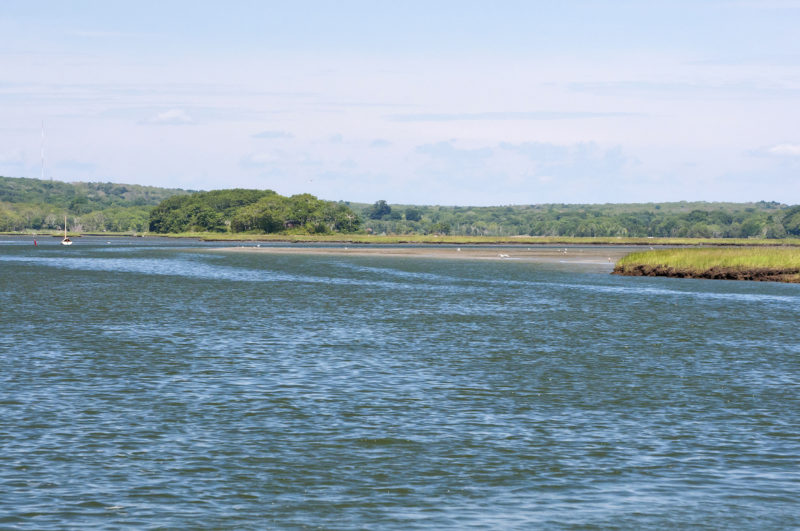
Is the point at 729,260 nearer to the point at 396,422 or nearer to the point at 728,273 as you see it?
the point at 728,273

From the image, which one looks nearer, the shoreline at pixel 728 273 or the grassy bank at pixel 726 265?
the shoreline at pixel 728 273

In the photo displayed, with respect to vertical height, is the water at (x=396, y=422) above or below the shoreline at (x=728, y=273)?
below

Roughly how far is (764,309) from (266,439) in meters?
49.3

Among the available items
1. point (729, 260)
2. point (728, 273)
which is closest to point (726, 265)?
point (728, 273)

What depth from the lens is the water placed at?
16.3 m

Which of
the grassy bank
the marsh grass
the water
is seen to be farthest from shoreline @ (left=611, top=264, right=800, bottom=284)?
the water

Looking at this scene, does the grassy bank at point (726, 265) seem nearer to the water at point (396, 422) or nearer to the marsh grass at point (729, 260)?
the marsh grass at point (729, 260)

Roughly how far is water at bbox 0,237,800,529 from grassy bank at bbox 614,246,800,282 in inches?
1677

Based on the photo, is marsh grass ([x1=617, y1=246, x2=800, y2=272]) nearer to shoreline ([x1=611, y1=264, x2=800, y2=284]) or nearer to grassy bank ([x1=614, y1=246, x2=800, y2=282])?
grassy bank ([x1=614, y1=246, x2=800, y2=282])

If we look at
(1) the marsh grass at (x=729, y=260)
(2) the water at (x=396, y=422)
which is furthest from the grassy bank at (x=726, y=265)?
(2) the water at (x=396, y=422)

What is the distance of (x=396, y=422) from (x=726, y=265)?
80.3 meters

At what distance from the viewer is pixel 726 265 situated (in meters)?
96.1

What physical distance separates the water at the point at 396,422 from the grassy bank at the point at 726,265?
140 feet

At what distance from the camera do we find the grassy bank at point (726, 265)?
93125 millimetres
